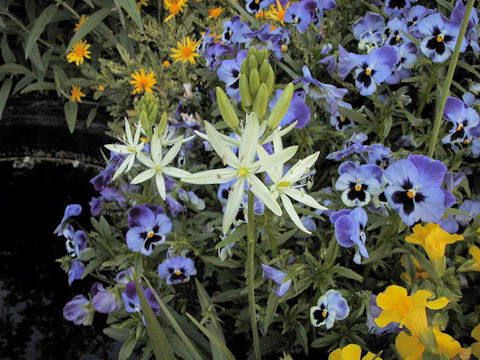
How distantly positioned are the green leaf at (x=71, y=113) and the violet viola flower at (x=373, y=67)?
Result: 1.42m

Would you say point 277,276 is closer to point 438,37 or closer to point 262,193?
point 262,193

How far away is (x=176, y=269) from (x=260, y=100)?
0.71 m

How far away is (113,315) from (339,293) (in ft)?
2.06

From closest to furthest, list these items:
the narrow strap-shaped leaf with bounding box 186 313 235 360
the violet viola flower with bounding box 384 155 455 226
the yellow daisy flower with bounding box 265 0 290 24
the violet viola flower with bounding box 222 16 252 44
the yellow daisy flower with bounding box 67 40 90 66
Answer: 1. the narrow strap-shaped leaf with bounding box 186 313 235 360
2. the violet viola flower with bounding box 384 155 455 226
3. the violet viola flower with bounding box 222 16 252 44
4. the yellow daisy flower with bounding box 265 0 290 24
5. the yellow daisy flower with bounding box 67 40 90 66

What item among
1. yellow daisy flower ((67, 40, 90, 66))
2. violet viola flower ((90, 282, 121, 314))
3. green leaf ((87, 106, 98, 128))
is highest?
yellow daisy flower ((67, 40, 90, 66))

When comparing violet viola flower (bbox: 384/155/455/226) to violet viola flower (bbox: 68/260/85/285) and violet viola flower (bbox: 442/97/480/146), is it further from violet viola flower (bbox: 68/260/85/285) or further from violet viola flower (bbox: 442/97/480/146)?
violet viola flower (bbox: 68/260/85/285)

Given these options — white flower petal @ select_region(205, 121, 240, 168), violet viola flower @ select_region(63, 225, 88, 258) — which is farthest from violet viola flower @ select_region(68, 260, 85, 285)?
white flower petal @ select_region(205, 121, 240, 168)

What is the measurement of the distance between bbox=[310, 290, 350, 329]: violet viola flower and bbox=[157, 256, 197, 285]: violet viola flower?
345mm

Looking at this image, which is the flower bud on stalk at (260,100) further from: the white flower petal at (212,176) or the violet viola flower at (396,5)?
the violet viola flower at (396,5)

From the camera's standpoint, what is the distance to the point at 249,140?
65cm

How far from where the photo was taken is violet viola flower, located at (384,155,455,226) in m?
0.98

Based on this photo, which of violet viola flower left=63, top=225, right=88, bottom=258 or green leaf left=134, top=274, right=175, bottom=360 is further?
violet viola flower left=63, top=225, right=88, bottom=258

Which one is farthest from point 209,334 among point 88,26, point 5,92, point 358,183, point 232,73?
point 5,92

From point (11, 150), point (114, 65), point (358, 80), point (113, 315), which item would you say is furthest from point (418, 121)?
point (11, 150)
